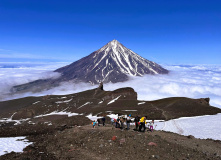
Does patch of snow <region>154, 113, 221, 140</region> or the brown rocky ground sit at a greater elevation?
the brown rocky ground

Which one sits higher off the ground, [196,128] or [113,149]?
[113,149]

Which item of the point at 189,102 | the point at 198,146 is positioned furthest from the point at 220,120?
A: the point at 198,146

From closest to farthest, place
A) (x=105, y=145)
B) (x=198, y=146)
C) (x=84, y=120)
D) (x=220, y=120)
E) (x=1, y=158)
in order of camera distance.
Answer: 1. (x=1, y=158)
2. (x=105, y=145)
3. (x=198, y=146)
4. (x=220, y=120)
5. (x=84, y=120)

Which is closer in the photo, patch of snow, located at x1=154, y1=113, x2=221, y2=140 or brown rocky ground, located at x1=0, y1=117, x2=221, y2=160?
brown rocky ground, located at x1=0, y1=117, x2=221, y2=160

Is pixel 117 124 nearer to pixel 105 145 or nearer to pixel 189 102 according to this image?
pixel 105 145

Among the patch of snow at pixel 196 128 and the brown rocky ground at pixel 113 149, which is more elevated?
the brown rocky ground at pixel 113 149

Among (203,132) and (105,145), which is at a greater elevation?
(105,145)

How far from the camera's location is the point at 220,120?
124 feet

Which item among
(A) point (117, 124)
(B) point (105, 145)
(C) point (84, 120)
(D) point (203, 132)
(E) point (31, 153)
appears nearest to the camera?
(E) point (31, 153)

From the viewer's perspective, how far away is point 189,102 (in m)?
56.7

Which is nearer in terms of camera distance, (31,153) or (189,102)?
(31,153)

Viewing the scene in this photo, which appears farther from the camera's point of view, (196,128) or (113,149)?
(196,128)

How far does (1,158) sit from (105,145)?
9.64 m

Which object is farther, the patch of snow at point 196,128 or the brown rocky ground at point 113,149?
the patch of snow at point 196,128
